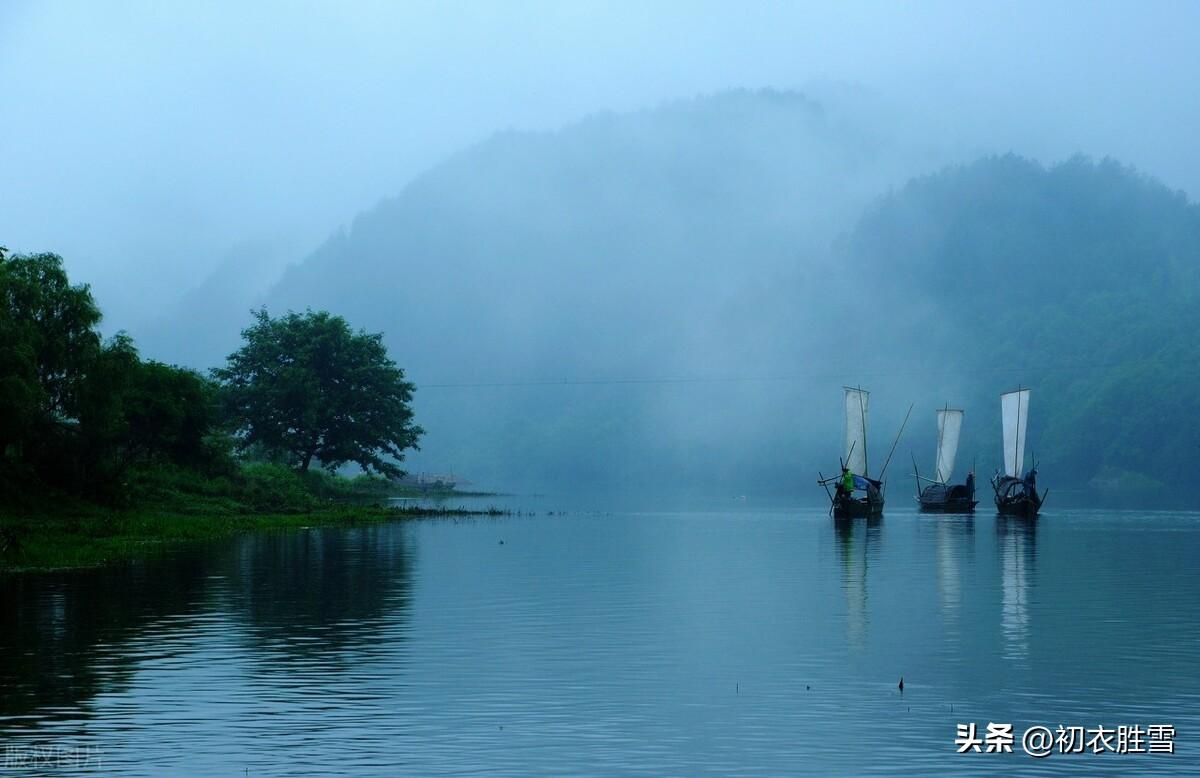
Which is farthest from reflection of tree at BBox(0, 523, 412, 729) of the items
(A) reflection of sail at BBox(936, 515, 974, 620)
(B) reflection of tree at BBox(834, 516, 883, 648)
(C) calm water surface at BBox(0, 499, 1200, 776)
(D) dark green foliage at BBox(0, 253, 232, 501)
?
(A) reflection of sail at BBox(936, 515, 974, 620)

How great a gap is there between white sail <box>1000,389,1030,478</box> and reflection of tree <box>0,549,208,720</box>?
106 meters

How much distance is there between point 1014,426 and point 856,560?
87.9 metres

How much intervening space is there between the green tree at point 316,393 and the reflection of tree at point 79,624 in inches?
2677

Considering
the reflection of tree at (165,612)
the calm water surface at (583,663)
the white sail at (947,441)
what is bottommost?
the calm water surface at (583,663)

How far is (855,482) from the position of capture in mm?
114438

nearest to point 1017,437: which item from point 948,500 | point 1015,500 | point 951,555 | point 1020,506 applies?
point 948,500

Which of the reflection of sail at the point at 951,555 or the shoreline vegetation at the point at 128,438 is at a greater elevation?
the shoreline vegetation at the point at 128,438

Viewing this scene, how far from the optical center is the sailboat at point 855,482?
105125 millimetres

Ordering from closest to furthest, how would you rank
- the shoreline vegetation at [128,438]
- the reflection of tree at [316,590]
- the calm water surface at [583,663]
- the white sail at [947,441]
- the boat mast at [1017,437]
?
the calm water surface at [583,663] → the reflection of tree at [316,590] → the shoreline vegetation at [128,438] → the boat mast at [1017,437] → the white sail at [947,441]

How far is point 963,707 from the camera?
82.8 ft

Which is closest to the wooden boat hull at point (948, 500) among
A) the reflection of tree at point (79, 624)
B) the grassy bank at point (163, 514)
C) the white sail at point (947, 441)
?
the white sail at point (947, 441)

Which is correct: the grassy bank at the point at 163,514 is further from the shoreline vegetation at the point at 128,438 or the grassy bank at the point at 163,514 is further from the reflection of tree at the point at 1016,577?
the reflection of tree at the point at 1016,577

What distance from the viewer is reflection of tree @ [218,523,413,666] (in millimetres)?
34375

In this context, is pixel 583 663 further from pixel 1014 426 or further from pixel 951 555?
pixel 1014 426
